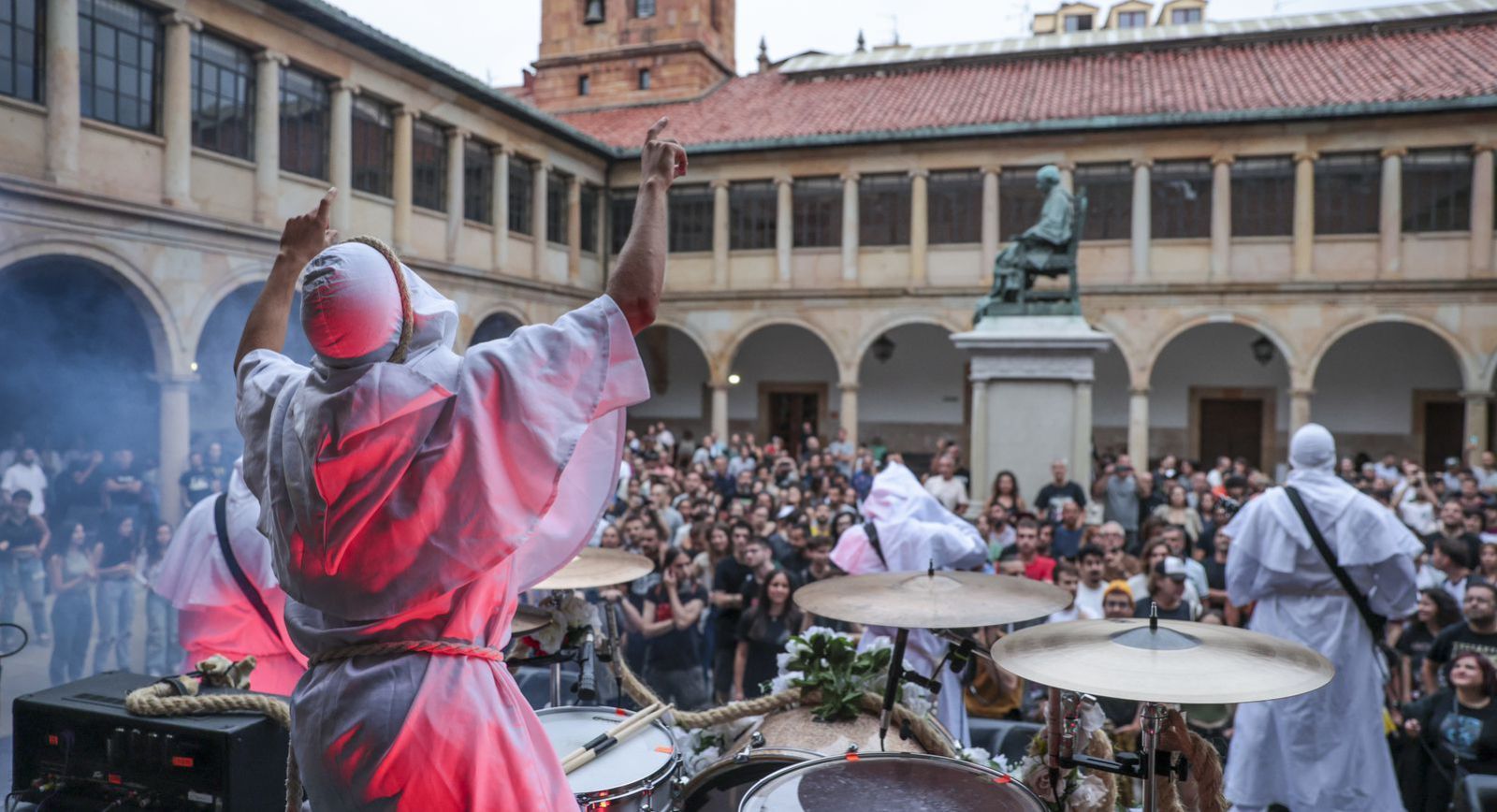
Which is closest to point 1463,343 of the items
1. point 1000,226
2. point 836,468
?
point 1000,226

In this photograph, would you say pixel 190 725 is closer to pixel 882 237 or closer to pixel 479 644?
pixel 479 644

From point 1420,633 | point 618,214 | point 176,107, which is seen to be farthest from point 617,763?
point 618,214

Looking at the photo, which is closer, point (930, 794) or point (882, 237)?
point (930, 794)

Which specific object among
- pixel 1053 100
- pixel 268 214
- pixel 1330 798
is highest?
pixel 1053 100

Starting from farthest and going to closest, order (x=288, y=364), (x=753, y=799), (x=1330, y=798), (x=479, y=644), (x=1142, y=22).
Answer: (x=1142, y=22)
(x=1330, y=798)
(x=753, y=799)
(x=288, y=364)
(x=479, y=644)

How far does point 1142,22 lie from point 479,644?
34.8m

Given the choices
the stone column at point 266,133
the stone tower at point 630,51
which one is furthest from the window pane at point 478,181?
the stone tower at point 630,51

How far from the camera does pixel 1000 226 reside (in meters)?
23.2

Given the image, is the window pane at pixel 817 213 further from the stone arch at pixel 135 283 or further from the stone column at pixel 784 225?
the stone arch at pixel 135 283

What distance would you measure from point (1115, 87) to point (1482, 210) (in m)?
7.76

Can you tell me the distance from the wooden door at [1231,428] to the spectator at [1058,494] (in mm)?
15115

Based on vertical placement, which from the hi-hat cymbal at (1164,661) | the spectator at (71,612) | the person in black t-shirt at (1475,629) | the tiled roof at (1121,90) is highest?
the tiled roof at (1121,90)

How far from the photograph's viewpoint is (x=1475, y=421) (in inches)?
795

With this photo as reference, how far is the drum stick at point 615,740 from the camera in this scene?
9.79 feet
